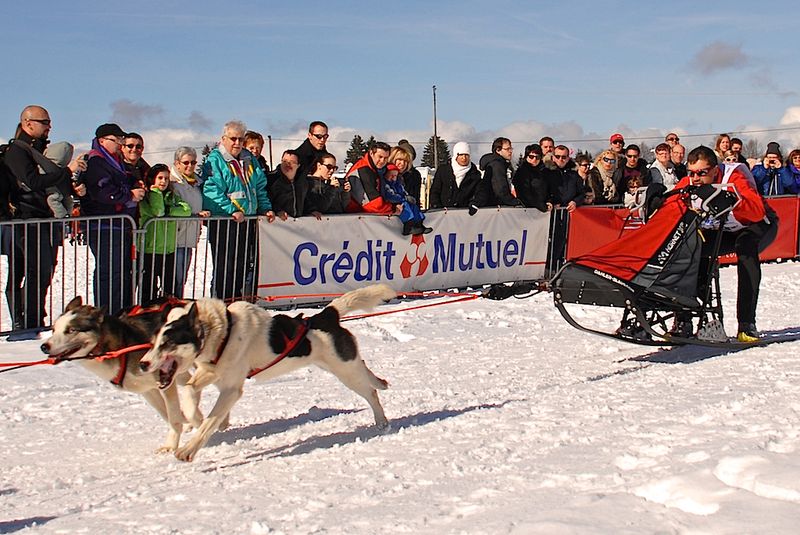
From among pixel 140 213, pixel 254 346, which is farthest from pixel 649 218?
pixel 140 213

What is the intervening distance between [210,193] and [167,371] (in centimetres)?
433

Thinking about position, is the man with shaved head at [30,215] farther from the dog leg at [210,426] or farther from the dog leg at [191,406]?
the dog leg at [210,426]

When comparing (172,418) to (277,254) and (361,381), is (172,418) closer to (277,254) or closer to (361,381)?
(361,381)

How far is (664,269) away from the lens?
630 centimetres

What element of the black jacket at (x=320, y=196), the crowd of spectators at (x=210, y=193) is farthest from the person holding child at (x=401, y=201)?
the black jacket at (x=320, y=196)

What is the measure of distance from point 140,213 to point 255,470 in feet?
14.8

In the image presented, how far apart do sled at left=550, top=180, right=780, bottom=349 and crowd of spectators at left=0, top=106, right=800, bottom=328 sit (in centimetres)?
306

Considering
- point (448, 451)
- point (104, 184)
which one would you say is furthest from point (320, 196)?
point (448, 451)

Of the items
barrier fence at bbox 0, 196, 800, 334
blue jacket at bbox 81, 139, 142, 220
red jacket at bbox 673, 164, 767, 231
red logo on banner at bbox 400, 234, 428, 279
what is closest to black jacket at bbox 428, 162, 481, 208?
barrier fence at bbox 0, 196, 800, 334

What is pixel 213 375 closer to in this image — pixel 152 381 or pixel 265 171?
pixel 152 381

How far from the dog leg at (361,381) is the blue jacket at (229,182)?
387 centimetres

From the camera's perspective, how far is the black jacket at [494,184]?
35.4 feet

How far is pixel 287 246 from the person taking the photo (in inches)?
354

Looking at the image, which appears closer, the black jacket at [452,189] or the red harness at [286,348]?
the red harness at [286,348]
